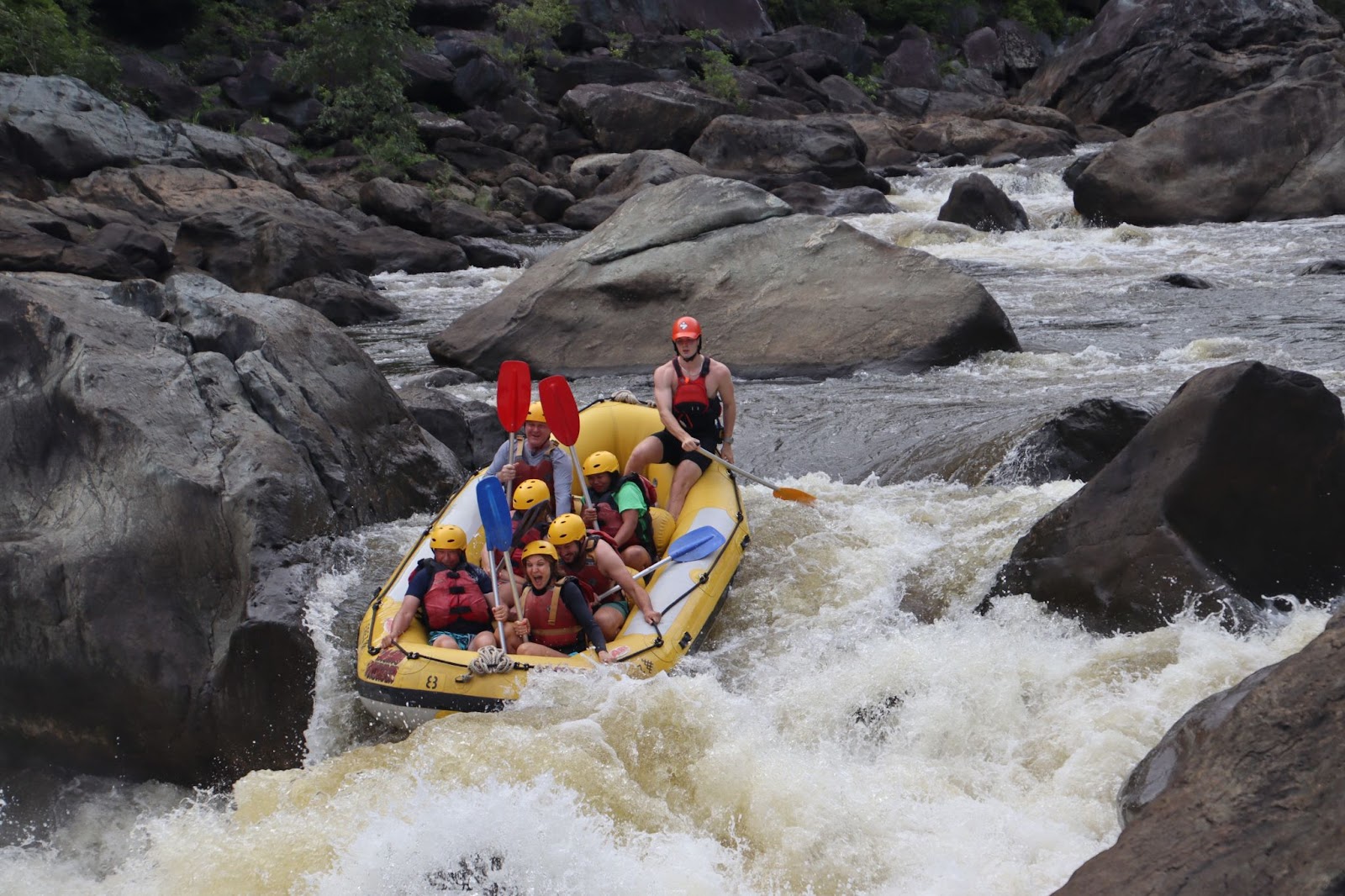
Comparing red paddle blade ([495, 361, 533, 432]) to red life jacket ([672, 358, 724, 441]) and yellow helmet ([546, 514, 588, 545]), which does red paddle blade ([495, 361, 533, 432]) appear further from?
yellow helmet ([546, 514, 588, 545])

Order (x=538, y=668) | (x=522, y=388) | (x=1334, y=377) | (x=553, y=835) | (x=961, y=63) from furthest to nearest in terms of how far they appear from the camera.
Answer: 1. (x=961, y=63)
2. (x=1334, y=377)
3. (x=522, y=388)
4. (x=538, y=668)
5. (x=553, y=835)

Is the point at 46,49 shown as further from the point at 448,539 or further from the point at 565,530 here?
the point at 565,530

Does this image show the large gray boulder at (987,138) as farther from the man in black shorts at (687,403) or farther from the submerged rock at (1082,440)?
the man in black shorts at (687,403)

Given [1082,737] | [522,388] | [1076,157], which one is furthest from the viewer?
[1076,157]

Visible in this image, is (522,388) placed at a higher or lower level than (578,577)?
higher

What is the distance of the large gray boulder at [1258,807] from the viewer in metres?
2.78

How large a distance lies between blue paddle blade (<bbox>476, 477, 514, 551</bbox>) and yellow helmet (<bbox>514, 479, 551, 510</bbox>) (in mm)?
417

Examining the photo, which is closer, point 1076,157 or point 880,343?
point 880,343

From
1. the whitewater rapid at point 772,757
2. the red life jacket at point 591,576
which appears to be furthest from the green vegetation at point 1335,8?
the red life jacket at point 591,576

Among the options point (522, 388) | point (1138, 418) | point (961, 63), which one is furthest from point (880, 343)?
point (961, 63)

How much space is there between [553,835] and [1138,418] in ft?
14.7

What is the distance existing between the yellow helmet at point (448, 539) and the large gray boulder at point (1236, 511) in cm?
281

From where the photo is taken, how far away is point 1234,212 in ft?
53.3

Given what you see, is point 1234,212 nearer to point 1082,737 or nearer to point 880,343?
point 880,343
